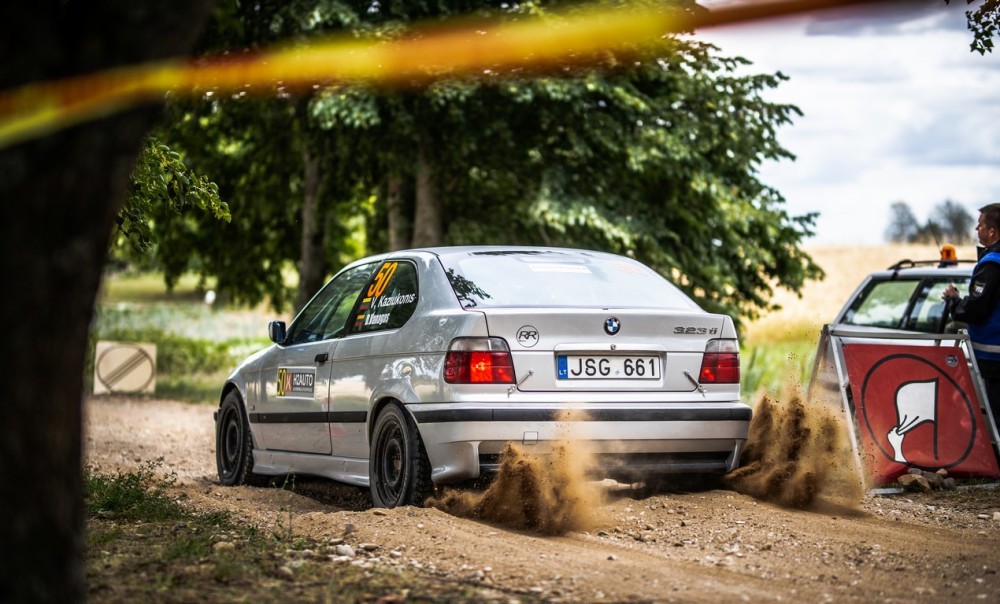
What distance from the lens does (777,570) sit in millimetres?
5383

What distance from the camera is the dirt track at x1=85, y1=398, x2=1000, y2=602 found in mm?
4938

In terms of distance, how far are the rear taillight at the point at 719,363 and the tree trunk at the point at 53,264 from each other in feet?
13.8

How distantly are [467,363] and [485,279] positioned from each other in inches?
30.9

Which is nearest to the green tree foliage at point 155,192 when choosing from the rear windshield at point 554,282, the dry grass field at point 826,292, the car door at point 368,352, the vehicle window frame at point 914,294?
the car door at point 368,352

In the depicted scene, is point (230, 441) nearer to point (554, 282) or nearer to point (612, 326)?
point (554, 282)

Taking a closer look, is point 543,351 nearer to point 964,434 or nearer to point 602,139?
point 964,434

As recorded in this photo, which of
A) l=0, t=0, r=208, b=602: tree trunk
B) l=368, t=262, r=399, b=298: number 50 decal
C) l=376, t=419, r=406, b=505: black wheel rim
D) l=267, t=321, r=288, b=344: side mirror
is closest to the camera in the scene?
l=0, t=0, r=208, b=602: tree trunk

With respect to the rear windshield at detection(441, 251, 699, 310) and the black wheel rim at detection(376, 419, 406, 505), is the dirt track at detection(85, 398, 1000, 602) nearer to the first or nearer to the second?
the black wheel rim at detection(376, 419, 406, 505)

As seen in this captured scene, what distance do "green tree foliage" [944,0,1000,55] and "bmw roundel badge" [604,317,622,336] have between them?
3.36 meters

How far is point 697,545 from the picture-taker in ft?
19.5

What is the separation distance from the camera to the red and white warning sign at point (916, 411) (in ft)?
28.0

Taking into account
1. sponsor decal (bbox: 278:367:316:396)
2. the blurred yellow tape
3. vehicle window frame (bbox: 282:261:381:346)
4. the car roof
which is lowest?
sponsor decal (bbox: 278:367:316:396)

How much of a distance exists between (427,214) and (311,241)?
3.50m

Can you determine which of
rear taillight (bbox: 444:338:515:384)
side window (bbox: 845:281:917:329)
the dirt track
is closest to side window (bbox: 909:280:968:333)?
side window (bbox: 845:281:917:329)
